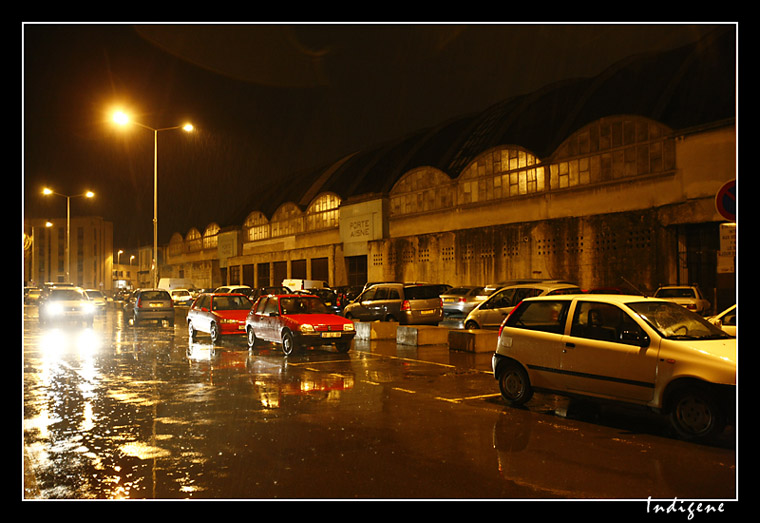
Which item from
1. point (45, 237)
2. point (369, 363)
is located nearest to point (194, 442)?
point (369, 363)

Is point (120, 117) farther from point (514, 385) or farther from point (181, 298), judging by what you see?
point (514, 385)

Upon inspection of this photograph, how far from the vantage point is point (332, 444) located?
6809mm

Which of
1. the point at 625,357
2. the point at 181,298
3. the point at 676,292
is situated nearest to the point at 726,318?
the point at 625,357

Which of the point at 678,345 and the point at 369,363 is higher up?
the point at 678,345

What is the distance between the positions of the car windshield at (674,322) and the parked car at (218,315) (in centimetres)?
1321

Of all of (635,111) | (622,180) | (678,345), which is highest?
(635,111)

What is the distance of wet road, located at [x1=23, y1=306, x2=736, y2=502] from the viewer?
Result: 5355mm

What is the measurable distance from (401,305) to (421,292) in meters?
0.90

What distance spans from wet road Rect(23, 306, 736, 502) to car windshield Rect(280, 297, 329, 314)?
372cm

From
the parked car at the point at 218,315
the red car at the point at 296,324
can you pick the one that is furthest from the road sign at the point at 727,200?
the parked car at the point at 218,315

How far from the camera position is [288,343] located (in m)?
15.5

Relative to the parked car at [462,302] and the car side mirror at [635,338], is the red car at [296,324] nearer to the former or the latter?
the car side mirror at [635,338]

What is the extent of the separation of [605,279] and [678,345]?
24.2 meters

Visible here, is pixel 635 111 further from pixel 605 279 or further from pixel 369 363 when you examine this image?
pixel 369 363
